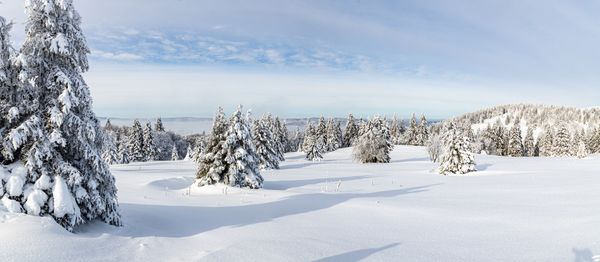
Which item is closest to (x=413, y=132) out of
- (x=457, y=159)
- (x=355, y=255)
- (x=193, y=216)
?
(x=457, y=159)

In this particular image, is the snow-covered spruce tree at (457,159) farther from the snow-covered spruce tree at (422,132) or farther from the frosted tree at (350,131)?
the frosted tree at (350,131)

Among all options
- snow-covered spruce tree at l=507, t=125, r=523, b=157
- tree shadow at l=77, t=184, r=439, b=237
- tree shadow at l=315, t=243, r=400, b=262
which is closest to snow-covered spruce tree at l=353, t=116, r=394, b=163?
tree shadow at l=77, t=184, r=439, b=237

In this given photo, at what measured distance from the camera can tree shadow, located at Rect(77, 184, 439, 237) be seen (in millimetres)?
8586

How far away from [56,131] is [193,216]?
4.42 meters

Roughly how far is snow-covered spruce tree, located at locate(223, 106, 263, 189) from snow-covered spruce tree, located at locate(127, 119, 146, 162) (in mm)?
55934

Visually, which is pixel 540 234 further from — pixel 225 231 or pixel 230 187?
pixel 230 187

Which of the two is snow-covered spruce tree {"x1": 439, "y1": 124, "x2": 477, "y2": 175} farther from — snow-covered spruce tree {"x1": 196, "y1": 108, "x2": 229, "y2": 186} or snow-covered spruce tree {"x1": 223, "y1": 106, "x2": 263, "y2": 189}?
snow-covered spruce tree {"x1": 196, "y1": 108, "x2": 229, "y2": 186}

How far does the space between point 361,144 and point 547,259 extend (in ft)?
143

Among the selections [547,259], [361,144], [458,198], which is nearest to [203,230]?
[547,259]

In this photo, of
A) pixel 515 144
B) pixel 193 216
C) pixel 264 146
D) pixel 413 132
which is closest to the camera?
pixel 193 216

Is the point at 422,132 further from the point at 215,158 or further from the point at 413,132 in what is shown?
the point at 215,158

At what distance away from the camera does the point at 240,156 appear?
18.9 m

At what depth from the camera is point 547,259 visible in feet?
23.3

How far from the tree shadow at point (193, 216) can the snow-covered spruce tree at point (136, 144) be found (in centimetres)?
6181
